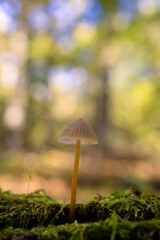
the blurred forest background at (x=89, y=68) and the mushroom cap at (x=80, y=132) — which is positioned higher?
the blurred forest background at (x=89, y=68)

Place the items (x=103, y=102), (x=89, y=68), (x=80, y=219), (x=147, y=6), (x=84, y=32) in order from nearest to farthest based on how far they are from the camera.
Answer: (x=80, y=219) → (x=147, y=6) → (x=103, y=102) → (x=84, y=32) → (x=89, y=68)

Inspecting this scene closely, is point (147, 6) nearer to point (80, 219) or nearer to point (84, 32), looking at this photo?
point (84, 32)

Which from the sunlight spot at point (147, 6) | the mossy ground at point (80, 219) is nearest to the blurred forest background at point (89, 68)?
the sunlight spot at point (147, 6)

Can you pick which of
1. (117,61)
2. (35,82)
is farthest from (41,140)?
(117,61)

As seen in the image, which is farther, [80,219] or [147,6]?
[147,6]

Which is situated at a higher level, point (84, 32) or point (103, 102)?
point (84, 32)

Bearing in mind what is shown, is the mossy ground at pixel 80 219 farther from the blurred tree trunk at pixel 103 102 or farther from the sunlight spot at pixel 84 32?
the sunlight spot at pixel 84 32

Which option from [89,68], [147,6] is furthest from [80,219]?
[89,68]

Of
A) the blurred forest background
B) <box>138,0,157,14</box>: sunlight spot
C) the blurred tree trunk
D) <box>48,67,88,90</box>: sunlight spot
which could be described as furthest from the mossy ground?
<box>48,67,88,90</box>: sunlight spot

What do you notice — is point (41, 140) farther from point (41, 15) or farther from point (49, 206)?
point (49, 206)

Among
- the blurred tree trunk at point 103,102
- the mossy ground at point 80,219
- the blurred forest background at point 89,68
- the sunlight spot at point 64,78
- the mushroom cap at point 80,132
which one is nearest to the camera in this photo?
the mossy ground at point 80,219
